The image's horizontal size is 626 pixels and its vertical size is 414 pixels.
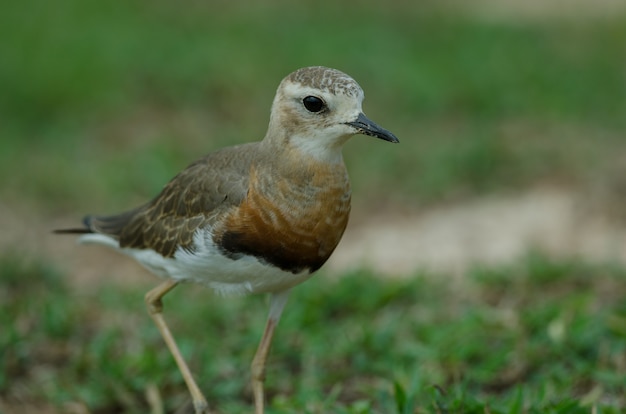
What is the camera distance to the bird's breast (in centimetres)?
354

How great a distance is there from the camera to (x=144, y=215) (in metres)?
4.29

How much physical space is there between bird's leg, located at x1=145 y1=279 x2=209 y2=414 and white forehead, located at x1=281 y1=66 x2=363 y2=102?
1.05 m

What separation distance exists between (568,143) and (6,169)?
14.9 feet

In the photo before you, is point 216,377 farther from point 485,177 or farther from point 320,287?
point 485,177

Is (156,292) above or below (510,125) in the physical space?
below

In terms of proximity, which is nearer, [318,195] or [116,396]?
[318,195]

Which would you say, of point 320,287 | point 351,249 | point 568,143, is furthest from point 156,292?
point 568,143

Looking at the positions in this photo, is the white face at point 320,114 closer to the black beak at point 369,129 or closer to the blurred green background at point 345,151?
the black beak at point 369,129

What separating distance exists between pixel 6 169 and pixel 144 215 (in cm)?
371

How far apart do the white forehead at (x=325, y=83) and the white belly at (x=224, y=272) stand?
0.68 metres

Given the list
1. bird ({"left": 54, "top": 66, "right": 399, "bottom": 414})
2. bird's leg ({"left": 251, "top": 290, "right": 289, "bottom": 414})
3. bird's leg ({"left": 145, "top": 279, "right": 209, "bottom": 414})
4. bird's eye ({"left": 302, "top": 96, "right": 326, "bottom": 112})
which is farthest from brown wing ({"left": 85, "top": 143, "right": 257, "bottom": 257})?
bird's leg ({"left": 251, "top": 290, "right": 289, "bottom": 414})

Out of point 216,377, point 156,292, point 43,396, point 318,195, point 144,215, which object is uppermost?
point 318,195

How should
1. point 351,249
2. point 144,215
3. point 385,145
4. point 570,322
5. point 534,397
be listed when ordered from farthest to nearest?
1. point 385,145
2. point 351,249
3. point 570,322
4. point 144,215
5. point 534,397

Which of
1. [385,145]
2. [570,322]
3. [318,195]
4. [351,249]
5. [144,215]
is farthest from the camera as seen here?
[385,145]
